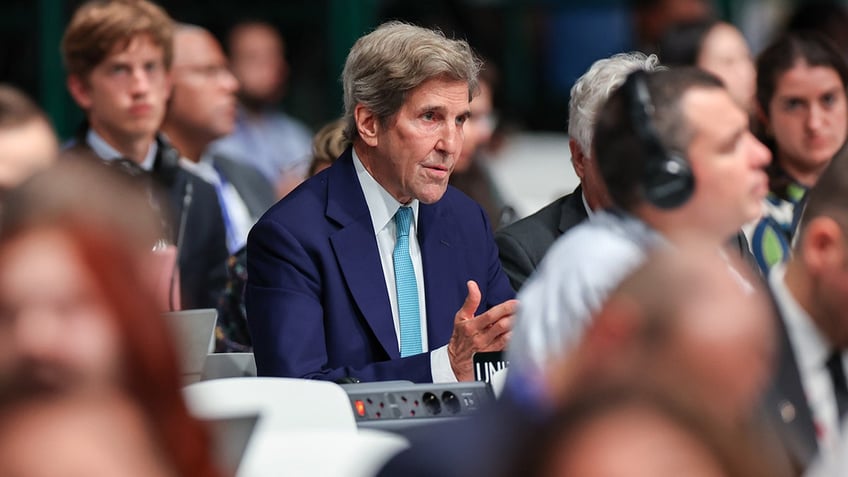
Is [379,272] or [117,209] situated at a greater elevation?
[117,209]

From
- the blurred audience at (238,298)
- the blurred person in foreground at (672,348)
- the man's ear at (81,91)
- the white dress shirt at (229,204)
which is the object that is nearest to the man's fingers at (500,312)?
the blurred audience at (238,298)

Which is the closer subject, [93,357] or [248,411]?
[93,357]

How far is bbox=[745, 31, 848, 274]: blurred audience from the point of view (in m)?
5.03

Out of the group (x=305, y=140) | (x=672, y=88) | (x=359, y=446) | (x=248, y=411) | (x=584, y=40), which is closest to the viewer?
(x=359, y=446)

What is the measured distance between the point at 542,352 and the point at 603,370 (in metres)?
0.82

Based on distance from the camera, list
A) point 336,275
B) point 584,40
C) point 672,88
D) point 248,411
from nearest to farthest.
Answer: point 248,411
point 672,88
point 336,275
point 584,40

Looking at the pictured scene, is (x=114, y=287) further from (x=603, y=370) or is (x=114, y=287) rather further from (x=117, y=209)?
(x=603, y=370)

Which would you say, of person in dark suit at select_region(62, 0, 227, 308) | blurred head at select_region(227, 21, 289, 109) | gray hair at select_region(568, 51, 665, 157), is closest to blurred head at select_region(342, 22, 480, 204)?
gray hair at select_region(568, 51, 665, 157)

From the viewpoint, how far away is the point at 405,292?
3.68 metres

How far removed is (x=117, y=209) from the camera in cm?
152

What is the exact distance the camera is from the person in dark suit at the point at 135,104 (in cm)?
504

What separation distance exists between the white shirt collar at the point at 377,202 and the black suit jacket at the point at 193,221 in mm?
1178

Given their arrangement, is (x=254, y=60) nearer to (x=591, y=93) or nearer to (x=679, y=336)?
(x=591, y=93)

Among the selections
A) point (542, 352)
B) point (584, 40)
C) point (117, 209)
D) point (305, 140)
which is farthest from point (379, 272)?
point (584, 40)
